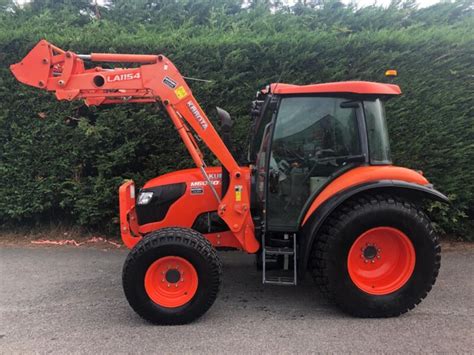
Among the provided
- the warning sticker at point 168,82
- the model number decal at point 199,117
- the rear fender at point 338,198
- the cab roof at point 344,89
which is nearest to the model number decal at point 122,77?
the warning sticker at point 168,82

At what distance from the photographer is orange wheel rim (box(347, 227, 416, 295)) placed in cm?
330

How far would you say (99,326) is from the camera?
123 inches

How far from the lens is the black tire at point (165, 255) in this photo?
314 cm

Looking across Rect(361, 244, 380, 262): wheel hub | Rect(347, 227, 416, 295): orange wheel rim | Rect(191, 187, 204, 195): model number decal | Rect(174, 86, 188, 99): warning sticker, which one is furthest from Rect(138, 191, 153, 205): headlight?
Rect(361, 244, 380, 262): wheel hub

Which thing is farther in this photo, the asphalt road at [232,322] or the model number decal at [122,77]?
the model number decal at [122,77]

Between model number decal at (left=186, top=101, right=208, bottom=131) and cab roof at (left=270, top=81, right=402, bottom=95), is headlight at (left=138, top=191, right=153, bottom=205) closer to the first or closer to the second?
model number decal at (left=186, top=101, right=208, bottom=131)

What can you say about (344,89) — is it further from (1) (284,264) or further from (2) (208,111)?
(2) (208,111)

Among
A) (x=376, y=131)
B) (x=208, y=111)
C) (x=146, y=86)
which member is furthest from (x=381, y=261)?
(x=208, y=111)

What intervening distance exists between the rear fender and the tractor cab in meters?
0.15

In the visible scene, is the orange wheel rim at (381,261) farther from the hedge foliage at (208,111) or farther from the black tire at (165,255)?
the hedge foliage at (208,111)

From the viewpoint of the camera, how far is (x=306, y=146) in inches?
134

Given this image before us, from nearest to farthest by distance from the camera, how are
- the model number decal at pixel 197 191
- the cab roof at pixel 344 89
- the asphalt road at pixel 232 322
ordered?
the asphalt road at pixel 232 322, the cab roof at pixel 344 89, the model number decal at pixel 197 191

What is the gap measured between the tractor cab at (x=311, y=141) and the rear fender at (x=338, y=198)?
148 millimetres

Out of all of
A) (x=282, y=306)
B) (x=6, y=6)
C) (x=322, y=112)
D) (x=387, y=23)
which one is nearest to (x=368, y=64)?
(x=387, y=23)
